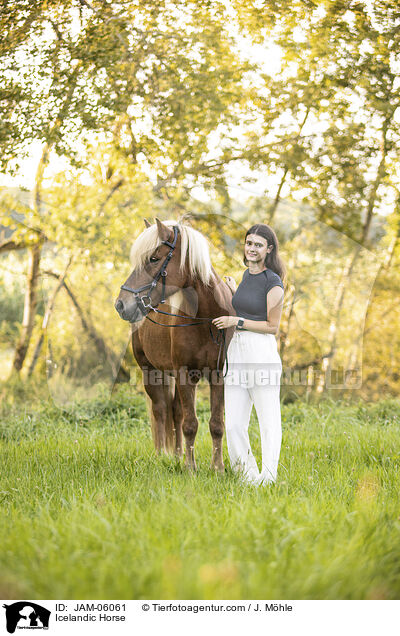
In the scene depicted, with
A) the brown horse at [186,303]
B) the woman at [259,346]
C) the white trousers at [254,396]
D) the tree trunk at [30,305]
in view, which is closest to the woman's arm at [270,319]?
the woman at [259,346]

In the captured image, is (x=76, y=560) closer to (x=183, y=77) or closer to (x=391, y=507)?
(x=391, y=507)

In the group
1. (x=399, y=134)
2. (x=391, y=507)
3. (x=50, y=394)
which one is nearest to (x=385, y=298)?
(x=399, y=134)

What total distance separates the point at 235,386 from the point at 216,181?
5368 millimetres

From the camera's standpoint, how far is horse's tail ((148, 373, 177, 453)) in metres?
5.35

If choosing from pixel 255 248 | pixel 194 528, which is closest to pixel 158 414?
pixel 255 248

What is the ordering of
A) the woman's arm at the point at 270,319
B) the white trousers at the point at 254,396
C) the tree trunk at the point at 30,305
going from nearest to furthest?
the woman's arm at the point at 270,319 → the white trousers at the point at 254,396 → the tree trunk at the point at 30,305

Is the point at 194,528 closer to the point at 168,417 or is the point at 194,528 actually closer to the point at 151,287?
the point at 151,287

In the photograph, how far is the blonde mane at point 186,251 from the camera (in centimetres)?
409

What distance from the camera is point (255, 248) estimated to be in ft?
13.0

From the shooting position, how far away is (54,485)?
405 cm

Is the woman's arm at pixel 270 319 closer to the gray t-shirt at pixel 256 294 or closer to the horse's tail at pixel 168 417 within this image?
the gray t-shirt at pixel 256 294
